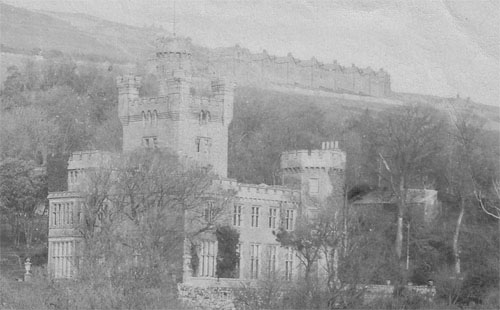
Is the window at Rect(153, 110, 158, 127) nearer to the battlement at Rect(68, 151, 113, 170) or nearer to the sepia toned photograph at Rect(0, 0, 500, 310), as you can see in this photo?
the sepia toned photograph at Rect(0, 0, 500, 310)

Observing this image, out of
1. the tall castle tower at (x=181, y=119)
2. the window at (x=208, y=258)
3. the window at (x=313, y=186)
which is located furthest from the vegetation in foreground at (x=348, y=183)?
the tall castle tower at (x=181, y=119)

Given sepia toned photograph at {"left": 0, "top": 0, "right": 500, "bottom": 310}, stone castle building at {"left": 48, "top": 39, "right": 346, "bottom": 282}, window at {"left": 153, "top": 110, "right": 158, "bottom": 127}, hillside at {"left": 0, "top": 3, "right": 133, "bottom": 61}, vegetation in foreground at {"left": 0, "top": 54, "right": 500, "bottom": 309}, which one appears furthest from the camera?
hillside at {"left": 0, "top": 3, "right": 133, "bottom": 61}

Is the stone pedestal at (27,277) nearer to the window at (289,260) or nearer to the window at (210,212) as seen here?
the window at (210,212)

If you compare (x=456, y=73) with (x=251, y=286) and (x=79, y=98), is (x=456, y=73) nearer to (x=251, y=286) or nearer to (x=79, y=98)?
(x=251, y=286)

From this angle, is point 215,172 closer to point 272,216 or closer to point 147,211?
point 272,216

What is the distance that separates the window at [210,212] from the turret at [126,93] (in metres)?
6.75

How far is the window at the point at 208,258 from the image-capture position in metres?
56.0

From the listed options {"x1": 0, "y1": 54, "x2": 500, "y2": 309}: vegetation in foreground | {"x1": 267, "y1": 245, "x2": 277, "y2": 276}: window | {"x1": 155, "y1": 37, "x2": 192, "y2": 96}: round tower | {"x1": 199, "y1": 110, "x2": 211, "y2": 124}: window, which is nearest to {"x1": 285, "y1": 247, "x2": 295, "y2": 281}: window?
{"x1": 267, "y1": 245, "x2": 277, "y2": 276}: window

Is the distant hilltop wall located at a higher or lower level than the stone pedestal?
higher

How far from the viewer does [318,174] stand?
201ft

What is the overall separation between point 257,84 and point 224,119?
48.7 metres

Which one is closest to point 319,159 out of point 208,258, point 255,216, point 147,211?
point 255,216

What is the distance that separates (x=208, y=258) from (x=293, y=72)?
61.1 metres

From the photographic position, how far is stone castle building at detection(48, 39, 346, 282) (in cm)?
5622
